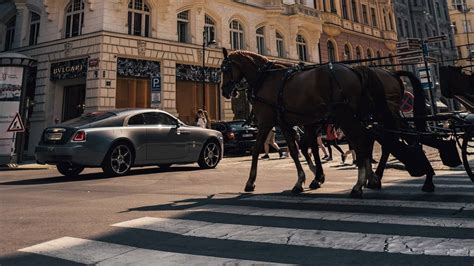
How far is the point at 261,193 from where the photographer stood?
6.65 m

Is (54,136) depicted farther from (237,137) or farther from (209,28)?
(209,28)

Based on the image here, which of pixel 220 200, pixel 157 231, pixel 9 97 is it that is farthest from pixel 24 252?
pixel 9 97

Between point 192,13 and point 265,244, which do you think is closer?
point 265,244

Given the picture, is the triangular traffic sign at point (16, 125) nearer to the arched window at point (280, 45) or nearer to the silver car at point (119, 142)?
the silver car at point (119, 142)

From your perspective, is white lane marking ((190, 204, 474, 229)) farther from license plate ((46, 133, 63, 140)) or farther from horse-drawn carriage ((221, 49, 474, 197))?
license plate ((46, 133, 63, 140))

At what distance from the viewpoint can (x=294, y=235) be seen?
3.89 m

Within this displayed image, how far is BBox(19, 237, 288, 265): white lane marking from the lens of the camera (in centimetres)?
318

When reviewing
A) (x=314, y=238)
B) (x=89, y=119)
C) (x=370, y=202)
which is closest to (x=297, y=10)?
(x=89, y=119)

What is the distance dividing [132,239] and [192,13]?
24423mm

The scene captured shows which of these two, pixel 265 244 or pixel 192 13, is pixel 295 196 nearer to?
pixel 265 244

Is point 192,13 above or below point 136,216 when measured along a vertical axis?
above

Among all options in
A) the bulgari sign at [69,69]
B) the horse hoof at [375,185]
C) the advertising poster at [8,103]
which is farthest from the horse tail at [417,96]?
the bulgari sign at [69,69]

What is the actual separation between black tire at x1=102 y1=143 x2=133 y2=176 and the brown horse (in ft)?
13.9

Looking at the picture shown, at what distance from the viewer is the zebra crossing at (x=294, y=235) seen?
10.5 ft
